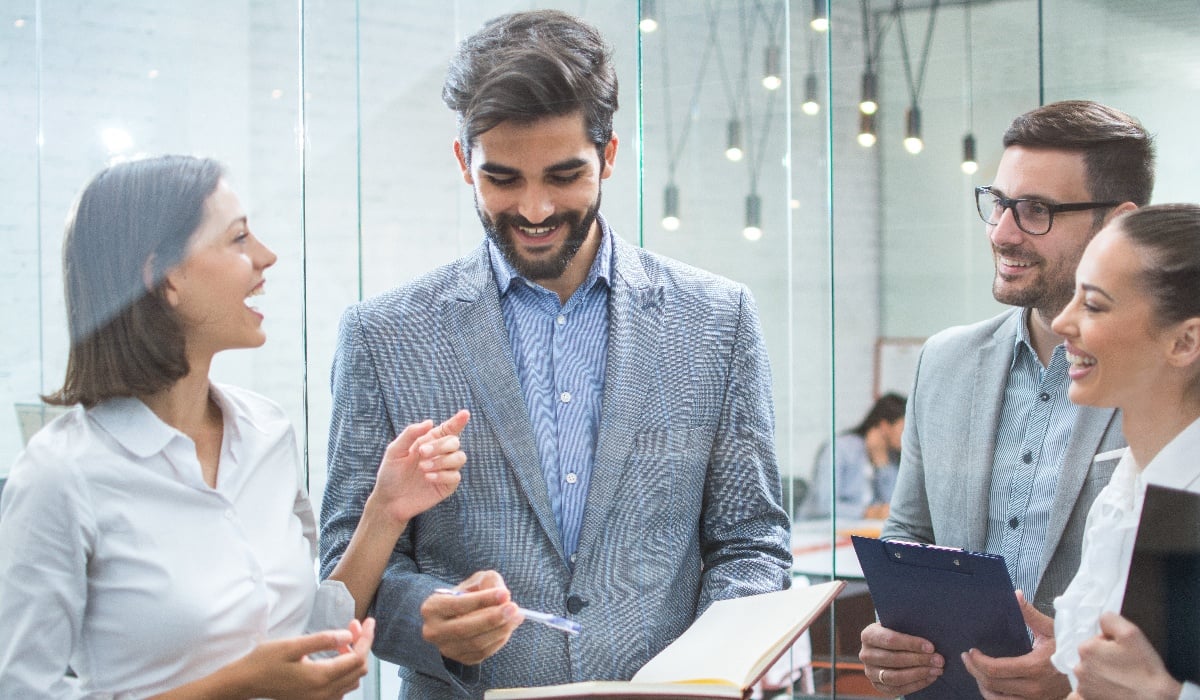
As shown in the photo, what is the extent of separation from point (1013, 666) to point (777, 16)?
1598 mm

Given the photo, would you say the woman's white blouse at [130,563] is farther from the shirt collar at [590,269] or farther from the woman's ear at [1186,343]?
the woman's ear at [1186,343]

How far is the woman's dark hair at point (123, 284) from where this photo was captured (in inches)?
58.2

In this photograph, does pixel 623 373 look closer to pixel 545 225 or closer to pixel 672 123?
pixel 545 225

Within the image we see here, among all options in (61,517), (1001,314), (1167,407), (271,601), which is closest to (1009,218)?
(1001,314)

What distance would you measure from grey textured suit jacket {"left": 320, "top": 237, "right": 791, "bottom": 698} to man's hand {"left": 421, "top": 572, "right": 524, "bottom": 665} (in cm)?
9

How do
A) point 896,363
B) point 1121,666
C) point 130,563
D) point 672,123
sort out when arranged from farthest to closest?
1. point 672,123
2. point 896,363
3. point 130,563
4. point 1121,666

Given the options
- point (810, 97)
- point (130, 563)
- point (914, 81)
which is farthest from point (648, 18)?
point (130, 563)

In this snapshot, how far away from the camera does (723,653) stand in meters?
1.42

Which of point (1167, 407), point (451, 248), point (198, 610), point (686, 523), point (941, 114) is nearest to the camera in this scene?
point (1167, 407)

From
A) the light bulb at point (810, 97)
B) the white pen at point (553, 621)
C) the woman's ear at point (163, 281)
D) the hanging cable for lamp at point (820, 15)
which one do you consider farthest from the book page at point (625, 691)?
the light bulb at point (810, 97)

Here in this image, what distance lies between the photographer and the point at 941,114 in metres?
1.93

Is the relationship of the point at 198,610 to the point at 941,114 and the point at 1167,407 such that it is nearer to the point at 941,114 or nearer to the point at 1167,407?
the point at 1167,407

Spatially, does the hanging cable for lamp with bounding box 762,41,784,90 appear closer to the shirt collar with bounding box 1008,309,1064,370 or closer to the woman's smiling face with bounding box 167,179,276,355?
the shirt collar with bounding box 1008,309,1064,370

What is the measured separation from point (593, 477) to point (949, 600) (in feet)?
1.70
